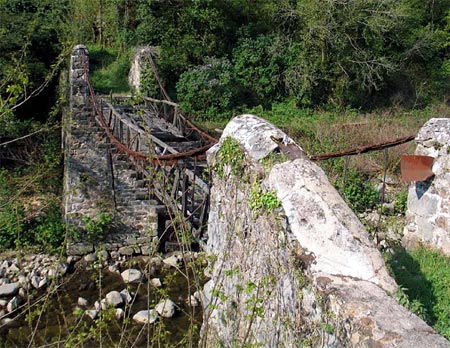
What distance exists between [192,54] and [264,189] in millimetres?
13011

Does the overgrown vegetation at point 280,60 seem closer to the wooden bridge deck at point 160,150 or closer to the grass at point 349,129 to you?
the grass at point 349,129

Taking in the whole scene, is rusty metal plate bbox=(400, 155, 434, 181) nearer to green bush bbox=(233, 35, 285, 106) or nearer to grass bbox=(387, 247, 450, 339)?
grass bbox=(387, 247, 450, 339)

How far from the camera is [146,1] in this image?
607 inches

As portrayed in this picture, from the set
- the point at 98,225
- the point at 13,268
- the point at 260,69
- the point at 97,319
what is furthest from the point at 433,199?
the point at 260,69

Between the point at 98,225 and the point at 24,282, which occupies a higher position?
the point at 24,282

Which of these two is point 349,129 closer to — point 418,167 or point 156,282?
point 156,282

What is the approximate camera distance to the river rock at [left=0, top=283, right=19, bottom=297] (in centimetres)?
813

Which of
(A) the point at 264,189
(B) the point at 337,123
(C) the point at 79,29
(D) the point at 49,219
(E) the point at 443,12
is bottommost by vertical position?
(D) the point at 49,219

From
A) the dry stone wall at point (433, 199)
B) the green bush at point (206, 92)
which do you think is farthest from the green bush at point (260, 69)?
the dry stone wall at point (433, 199)

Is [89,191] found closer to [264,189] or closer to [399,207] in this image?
[399,207]

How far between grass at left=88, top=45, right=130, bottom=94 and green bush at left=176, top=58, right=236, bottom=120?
2175mm

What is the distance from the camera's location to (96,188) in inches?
380

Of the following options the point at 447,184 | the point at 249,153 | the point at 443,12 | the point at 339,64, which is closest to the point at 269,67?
the point at 339,64

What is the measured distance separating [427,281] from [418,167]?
1189mm
